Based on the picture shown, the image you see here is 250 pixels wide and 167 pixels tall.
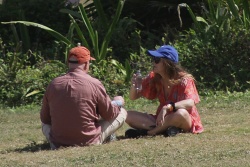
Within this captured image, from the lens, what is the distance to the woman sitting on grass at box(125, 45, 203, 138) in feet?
26.3

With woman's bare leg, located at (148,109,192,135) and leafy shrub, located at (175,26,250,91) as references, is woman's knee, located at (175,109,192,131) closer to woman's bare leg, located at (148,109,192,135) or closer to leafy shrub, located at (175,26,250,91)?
woman's bare leg, located at (148,109,192,135)

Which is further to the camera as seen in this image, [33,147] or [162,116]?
[33,147]

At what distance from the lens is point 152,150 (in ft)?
23.9

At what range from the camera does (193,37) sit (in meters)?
12.4

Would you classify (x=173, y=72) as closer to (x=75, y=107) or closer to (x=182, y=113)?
(x=182, y=113)

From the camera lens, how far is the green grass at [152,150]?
689 cm

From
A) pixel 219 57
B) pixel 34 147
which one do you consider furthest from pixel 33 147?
pixel 219 57

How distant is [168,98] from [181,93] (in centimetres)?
23

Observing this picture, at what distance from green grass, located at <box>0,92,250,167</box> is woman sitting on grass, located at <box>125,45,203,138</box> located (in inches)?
6.0

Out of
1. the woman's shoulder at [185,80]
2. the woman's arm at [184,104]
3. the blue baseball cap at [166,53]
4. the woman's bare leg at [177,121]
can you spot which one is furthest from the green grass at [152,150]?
the blue baseball cap at [166,53]

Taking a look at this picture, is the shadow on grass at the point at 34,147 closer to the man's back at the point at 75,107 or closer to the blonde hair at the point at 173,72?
the man's back at the point at 75,107

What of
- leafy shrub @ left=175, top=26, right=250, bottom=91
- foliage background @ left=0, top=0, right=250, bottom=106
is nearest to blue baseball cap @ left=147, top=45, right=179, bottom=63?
foliage background @ left=0, top=0, right=250, bottom=106

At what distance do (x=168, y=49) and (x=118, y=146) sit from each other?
122 centimetres

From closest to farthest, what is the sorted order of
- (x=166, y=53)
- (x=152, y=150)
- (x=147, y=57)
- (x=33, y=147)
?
(x=152, y=150), (x=166, y=53), (x=33, y=147), (x=147, y=57)
